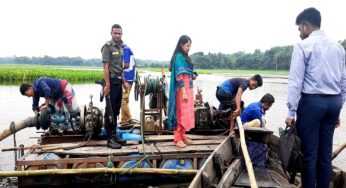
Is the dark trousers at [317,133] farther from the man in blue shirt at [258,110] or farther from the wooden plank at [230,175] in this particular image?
the man in blue shirt at [258,110]

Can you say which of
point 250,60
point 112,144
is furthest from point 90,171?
point 250,60

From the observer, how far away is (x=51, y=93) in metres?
6.55

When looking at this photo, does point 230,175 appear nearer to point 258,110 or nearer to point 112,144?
point 258,110

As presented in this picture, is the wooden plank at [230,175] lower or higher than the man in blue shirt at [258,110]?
lower

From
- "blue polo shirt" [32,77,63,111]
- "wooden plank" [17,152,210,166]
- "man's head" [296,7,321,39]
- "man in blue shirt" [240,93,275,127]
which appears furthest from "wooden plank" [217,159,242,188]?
"blue polo shirt" [32,77,63,111]

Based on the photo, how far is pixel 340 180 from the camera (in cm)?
400

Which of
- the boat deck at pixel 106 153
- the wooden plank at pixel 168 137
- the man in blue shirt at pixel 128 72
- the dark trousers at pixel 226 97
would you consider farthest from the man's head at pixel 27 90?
the dark trousers at pixel 226 97

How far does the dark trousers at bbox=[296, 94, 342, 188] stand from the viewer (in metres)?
3.44

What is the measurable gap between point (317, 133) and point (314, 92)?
1.39 feet

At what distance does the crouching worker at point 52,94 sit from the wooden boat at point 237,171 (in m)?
3.09

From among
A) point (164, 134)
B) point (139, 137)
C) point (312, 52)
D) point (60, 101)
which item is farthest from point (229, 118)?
point (312, 52)

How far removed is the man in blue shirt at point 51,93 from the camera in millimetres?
6387

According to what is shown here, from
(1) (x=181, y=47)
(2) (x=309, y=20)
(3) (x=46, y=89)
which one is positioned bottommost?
(3) (x=46, y=89)

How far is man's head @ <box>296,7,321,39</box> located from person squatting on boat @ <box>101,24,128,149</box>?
3170mm
